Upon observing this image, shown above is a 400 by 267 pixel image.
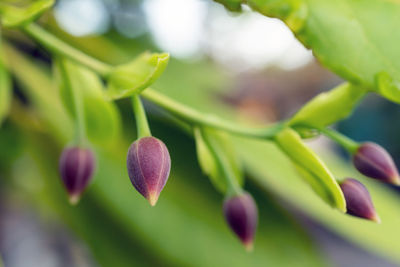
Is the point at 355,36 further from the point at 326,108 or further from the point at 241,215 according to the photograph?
the point at 241,215

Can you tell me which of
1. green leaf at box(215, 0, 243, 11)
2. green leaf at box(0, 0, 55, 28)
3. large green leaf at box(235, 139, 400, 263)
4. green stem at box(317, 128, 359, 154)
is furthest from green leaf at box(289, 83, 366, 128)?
large green leaf at box(235, 139, 400, 263)

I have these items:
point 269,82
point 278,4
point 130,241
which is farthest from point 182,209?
point 269,82

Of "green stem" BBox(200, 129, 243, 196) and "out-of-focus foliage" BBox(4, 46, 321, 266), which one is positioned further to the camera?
"out-of-focus foliage" BBox(4, 46, 321, 266)

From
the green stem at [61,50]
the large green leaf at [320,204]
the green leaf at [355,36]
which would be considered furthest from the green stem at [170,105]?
the large green leaf at [320,204]

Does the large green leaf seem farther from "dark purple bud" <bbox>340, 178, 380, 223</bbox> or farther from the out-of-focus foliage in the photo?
"dark purple bud" <bbox>340, 178, 380, 223</bbox>

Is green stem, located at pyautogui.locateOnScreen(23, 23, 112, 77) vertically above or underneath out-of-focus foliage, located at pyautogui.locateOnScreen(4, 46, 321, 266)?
above

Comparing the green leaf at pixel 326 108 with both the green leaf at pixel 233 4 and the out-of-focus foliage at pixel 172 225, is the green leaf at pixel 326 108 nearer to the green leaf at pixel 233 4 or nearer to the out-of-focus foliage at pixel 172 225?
the green leaf at pixel 233 4
